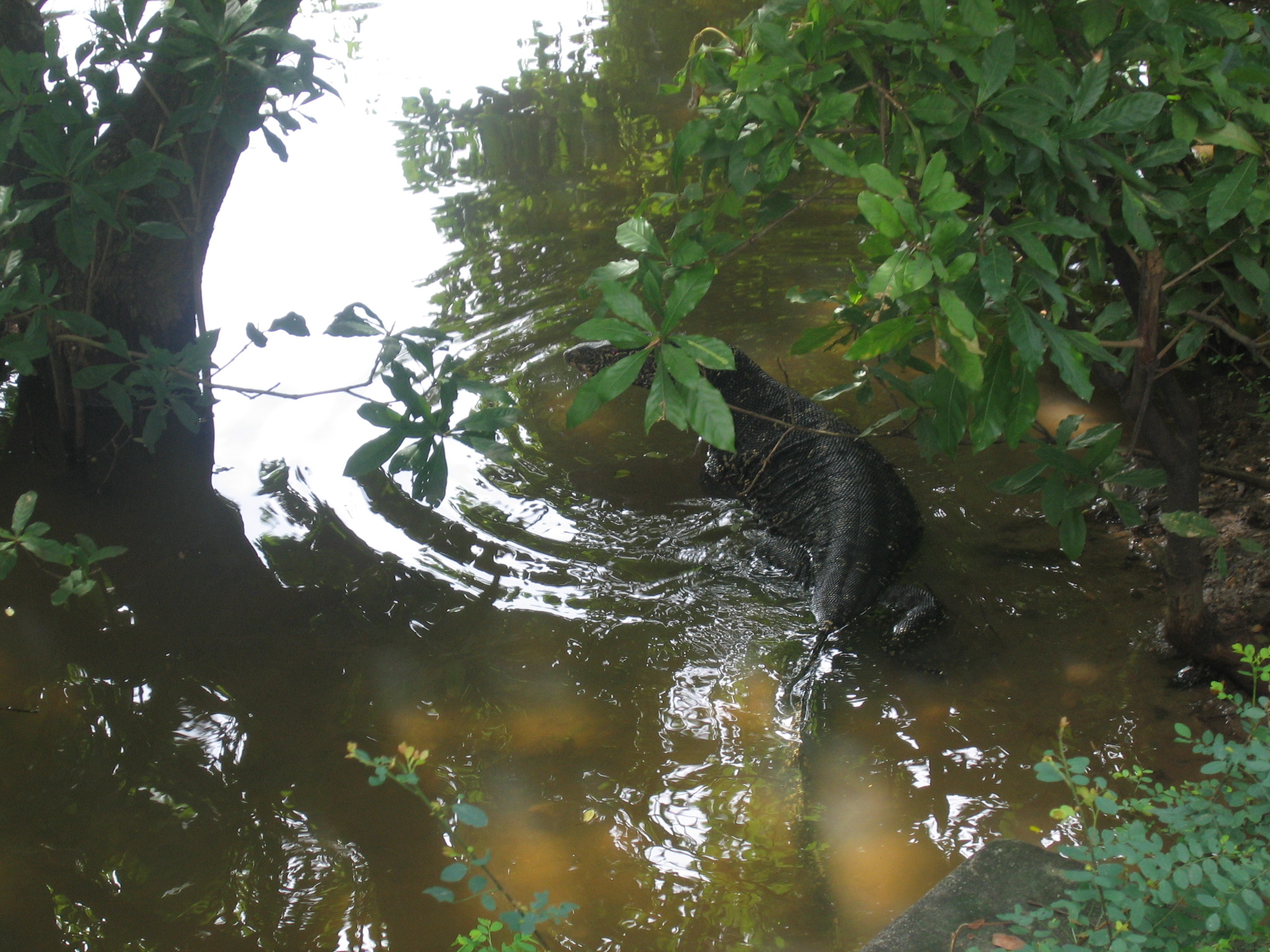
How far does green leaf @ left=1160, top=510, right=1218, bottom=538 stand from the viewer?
2.93 meters

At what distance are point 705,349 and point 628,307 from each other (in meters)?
0.21

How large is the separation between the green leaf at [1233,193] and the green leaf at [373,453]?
7.72ft

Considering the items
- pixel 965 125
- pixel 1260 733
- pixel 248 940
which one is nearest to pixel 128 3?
pixel 965 125

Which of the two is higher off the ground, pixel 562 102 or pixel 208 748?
pixel 562 102

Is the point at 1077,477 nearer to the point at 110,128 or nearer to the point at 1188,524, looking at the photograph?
the point at 1188,524

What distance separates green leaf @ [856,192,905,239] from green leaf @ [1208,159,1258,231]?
97 cm

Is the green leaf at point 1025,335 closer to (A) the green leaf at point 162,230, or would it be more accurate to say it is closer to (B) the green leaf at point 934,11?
(B) the green leaf at point 934,11

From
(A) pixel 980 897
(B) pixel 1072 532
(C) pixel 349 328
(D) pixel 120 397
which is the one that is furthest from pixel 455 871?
(D) pixel 120 397

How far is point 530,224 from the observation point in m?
8.03

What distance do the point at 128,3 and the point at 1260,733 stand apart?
4.58 metres

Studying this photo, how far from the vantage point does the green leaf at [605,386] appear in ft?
7.18

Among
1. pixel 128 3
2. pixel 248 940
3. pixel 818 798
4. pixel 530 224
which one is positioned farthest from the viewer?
pixel 530 224

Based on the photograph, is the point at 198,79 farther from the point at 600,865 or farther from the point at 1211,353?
the point at 1211,353

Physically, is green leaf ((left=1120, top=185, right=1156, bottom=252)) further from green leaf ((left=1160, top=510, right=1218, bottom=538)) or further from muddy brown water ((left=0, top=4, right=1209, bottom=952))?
muddy brown water ((left=0, top=4, right=1209, bottom=952))
